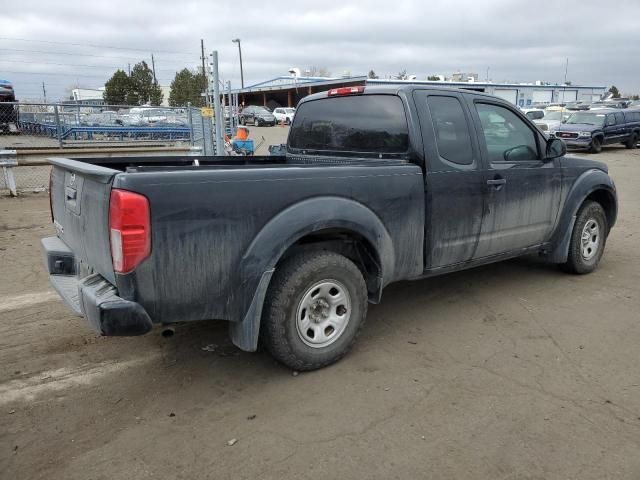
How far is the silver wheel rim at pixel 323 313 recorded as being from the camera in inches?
134

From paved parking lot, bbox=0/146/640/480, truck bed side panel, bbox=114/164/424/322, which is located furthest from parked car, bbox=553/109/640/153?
truck bed side panel, bbox=114/164/424/322

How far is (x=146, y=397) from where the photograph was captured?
3.25 metres

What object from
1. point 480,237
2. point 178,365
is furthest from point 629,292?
point 178,365

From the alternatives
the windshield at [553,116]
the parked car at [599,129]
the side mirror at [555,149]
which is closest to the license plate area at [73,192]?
the side mirror at [555,149]

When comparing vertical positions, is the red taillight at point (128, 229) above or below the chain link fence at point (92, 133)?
below

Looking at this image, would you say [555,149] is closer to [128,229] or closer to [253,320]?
[253,320]

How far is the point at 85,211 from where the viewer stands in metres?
3.09

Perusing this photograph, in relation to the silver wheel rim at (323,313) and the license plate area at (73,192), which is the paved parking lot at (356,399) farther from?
A: the license plate area at (73,192)

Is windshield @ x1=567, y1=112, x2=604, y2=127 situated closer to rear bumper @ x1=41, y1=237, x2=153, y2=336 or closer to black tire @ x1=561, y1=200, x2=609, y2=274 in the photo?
black tire @ x1=561, y1=200, x2=609, y2=274

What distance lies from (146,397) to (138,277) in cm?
93

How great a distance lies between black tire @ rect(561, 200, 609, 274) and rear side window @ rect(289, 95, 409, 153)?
8.27 ft

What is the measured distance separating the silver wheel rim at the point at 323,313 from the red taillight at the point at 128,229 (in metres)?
1.09

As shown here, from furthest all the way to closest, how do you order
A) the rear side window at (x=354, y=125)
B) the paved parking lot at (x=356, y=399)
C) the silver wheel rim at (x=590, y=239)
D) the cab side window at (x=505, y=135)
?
the silver wheel rim at (x=590, y=239) → the cab side window at (x=505, y=135) → the rear side window at (x=354, y=125) → the paved parking lot at (x=356, y=399)

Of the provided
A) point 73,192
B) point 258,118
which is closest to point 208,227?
point 73,192
